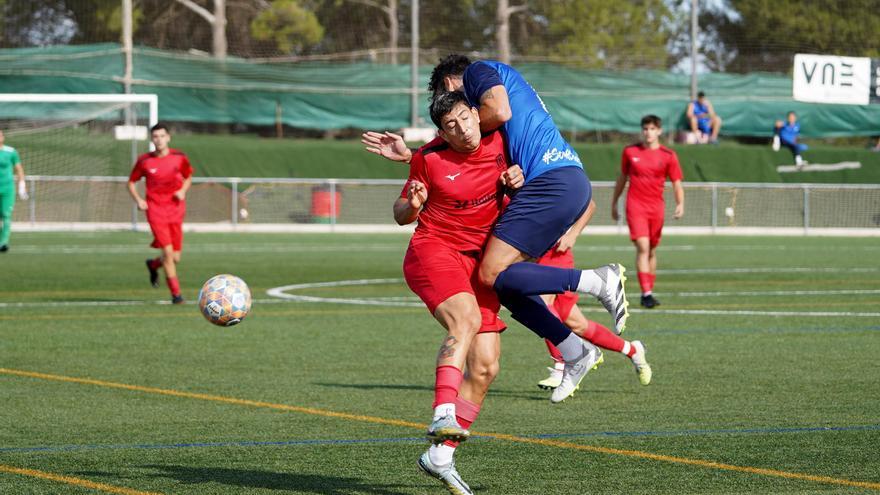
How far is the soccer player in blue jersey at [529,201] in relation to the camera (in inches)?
292

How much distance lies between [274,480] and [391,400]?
285 centimetres

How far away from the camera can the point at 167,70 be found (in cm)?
3675

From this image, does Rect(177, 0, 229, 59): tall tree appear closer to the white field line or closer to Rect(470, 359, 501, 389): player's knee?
the white field line

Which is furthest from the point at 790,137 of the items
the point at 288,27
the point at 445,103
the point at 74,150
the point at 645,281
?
the point at 445,103

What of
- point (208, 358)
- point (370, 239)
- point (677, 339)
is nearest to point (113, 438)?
point (208, 358)

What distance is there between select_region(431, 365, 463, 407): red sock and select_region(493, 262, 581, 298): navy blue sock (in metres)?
0.77

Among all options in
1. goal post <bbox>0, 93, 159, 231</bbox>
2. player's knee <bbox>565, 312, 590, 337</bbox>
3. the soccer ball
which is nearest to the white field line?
player's knee <bbox>565, 312, 590, 337</bbox>

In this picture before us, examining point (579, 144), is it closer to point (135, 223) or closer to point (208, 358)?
point (135, 223)

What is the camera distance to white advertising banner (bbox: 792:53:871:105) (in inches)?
854

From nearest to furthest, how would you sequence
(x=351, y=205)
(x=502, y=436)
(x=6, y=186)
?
(x=502, y=436), (x=6, y=186), (x=351, y=205)

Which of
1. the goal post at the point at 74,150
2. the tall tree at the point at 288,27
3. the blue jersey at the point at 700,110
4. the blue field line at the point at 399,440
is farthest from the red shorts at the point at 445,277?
the tall tree at the point at 288,27

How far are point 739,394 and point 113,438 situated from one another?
4.28m

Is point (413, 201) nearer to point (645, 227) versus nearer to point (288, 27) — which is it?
point (645, 227)

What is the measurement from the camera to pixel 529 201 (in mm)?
7523
